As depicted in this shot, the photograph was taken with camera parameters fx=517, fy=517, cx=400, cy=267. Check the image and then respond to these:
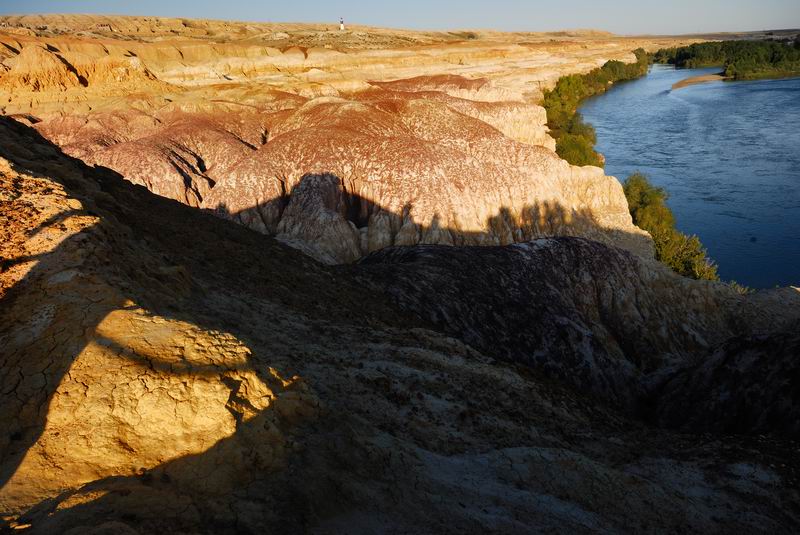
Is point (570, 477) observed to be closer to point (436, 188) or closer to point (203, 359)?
point (203, 359)

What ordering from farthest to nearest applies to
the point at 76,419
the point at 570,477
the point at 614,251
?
the point at 614,251 < the point at 570,477 < the point at 76,419

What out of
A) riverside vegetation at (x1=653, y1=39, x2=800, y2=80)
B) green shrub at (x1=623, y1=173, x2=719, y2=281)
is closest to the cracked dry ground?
green shrub at (x1=623, y1=173, x2=719, y2=281)

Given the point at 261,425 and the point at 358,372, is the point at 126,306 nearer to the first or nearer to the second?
the point at 261,425

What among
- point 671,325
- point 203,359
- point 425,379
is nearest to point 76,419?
point 203,359

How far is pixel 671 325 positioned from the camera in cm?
2059

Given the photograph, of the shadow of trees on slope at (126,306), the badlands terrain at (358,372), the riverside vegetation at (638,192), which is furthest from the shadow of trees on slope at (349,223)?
the shadow of trees on slope at (126,306)

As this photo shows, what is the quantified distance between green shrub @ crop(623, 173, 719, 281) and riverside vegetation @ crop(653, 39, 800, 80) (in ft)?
288

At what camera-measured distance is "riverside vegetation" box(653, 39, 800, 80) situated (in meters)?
106

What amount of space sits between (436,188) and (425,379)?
21015mm

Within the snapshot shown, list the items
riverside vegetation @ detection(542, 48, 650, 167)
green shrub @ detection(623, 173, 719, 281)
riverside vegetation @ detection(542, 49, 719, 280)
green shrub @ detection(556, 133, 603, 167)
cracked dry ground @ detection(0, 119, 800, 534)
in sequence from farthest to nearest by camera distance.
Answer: riverside vegetation @ detection(542, 48, 650, 167) → green shrub @ detection(556, 133, 603, 167) → riverside vegetation @ detection(542, 49, 719, 280) → green shrub @ detection(623, 173, 719, 281) → cracked dry ground @ detection(0, 119, 800, 534)

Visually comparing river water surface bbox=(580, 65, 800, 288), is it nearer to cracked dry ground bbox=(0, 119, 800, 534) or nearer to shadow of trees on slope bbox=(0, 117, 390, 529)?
cracked dry ground bbox=(0, 119, 800, 534)

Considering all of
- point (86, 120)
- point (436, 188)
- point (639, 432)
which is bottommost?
point (639, 432)

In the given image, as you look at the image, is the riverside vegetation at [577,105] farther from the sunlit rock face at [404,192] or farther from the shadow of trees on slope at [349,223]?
the shadow of trees on slope at [349,223]

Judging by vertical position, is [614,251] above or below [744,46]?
below
